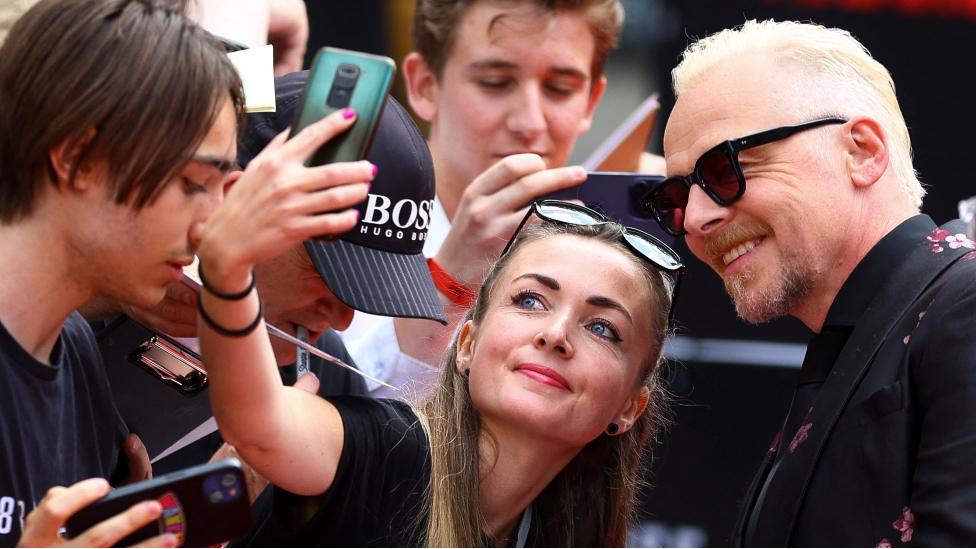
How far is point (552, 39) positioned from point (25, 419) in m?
2.17

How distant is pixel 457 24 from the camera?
159 inches

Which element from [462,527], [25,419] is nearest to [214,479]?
[25,419]

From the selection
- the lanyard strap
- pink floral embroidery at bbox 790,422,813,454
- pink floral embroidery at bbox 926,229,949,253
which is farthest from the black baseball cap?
pink floral embroidery at bbox 926,229,949,253

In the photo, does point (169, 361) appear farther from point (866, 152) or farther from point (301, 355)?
point (866, 152)

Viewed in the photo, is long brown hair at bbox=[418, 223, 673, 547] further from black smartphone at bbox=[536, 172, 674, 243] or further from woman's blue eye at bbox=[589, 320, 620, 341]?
black smartphone at bbox=[536, 172, 674, 243]

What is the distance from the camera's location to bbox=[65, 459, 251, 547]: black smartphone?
6.33ft

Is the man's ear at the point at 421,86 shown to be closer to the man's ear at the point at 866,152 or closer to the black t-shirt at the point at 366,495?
the black t-shirt at the point at 366,495

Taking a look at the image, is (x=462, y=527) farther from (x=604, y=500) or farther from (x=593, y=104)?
(x=593, y=104)

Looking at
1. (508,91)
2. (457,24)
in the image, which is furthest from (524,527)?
(457,24)

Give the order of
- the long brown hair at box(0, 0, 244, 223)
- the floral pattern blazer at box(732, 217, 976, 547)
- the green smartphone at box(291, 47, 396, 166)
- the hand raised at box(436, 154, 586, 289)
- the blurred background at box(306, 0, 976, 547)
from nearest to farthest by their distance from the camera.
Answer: the green smartphone at box(291, 47, 396, 166) → the long brown hair at box(0, 0, 244, 223) → the floral pattern blazer at box(732, 217, 976, 547) → the hand raised at box(436, 154, 586, 289) → the blurred background at box(306, 0, 976, 547)

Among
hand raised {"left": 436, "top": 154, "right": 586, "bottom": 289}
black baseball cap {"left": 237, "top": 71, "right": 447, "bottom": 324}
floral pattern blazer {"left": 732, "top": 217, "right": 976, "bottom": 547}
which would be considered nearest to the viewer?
floral pattern blazer {"left": 732, "top": 217, "right": 976, "bottom": 547}

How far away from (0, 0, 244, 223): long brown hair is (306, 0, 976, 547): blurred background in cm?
232

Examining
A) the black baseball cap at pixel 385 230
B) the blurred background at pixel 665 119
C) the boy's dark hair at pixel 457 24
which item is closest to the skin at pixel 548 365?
the black baseball cap at pixel 385 230

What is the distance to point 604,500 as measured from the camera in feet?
10.4
